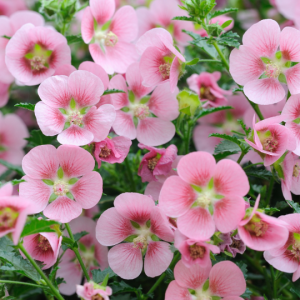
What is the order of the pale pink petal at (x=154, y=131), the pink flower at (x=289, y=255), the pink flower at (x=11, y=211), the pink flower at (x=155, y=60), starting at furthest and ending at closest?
1. the pale pink petal at (x=154, y=131)
2. the pink flower at (x=155, y=60)
3. the pink flower at (x=289, y=255)
4. the pink flower at (x=11, y=211)

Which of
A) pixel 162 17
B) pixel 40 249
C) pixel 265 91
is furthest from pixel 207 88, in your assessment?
pixel 40 249

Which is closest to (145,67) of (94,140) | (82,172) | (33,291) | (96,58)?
(96,58)

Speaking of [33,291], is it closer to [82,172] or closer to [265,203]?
[82,172]

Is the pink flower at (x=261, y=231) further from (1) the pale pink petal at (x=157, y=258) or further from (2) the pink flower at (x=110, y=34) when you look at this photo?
(2) the pink flower at (x=110, y=34)

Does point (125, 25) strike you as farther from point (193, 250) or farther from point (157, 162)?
point (193, 250)

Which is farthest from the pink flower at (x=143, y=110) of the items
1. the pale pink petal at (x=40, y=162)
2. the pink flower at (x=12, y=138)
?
the pink flower at (x=12, y=138)

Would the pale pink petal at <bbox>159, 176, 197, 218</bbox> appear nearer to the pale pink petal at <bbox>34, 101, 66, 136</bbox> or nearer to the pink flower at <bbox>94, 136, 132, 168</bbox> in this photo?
the pink flower at <bbox>94, 136, 132, 168</bbox>
